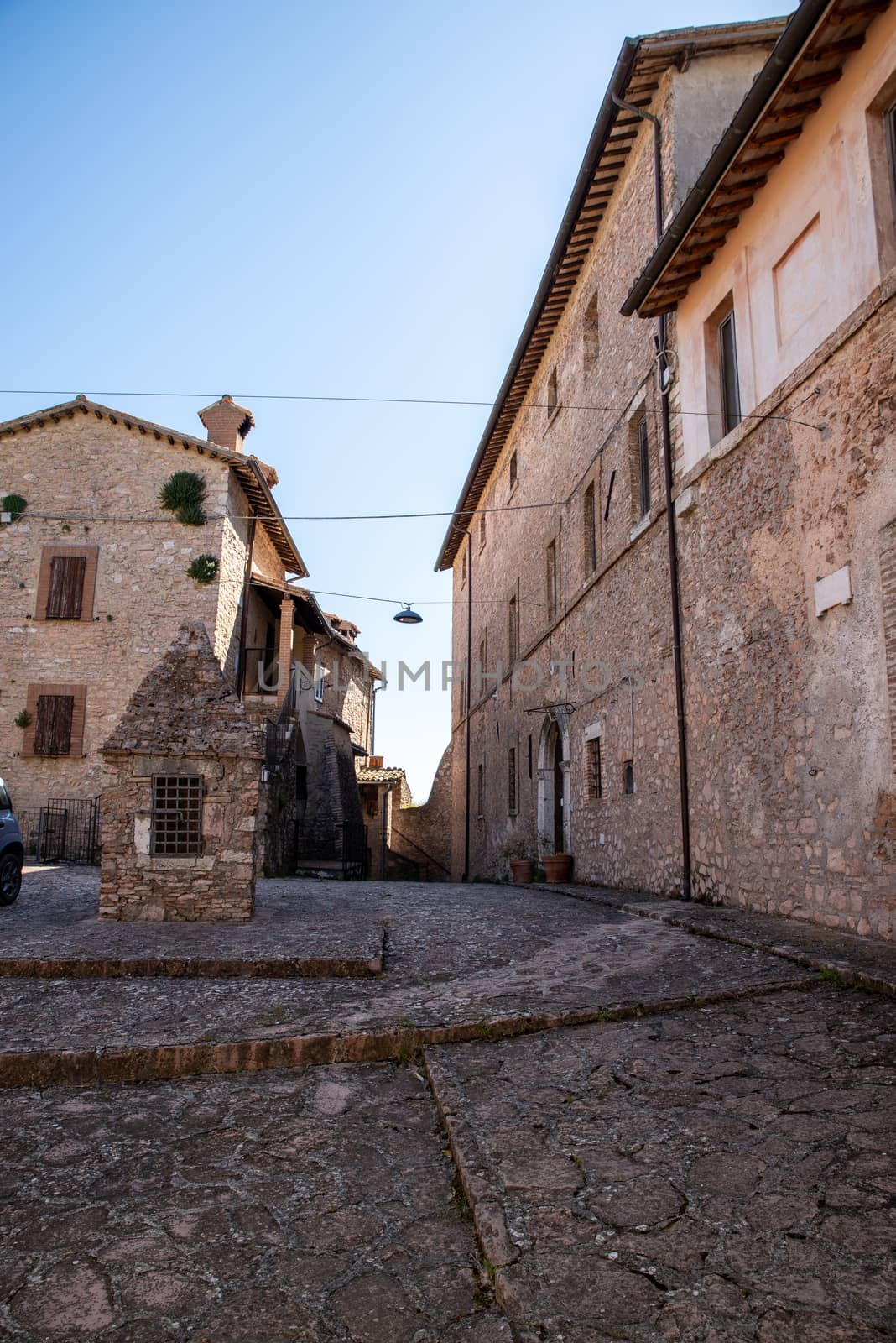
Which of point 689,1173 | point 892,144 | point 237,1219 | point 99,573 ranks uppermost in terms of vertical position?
point 99,573

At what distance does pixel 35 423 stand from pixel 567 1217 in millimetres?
19648

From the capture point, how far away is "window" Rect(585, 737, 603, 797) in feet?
40.8

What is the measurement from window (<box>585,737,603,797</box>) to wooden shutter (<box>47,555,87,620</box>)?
11.1m

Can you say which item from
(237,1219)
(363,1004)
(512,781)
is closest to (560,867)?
(512,781)

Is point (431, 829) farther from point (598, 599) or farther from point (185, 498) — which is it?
point (598, 599)

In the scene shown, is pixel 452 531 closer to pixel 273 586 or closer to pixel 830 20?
pixel 273 586

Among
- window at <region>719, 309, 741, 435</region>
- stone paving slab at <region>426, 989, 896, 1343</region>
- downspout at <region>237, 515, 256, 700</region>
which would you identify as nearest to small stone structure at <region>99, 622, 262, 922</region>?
stone paving slab at <region>426, 989, 896, 1343</region>

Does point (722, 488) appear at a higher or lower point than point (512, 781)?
higher

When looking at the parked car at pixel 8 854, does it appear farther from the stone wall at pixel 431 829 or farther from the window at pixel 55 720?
the stone wall at pixel 431 829

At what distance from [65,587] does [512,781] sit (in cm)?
1001

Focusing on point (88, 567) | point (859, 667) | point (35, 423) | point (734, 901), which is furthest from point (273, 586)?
point (859, 667)

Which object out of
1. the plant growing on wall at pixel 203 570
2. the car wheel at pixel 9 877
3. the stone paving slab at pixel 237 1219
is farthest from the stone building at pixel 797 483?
the plant growing on wall at pixel 203 570

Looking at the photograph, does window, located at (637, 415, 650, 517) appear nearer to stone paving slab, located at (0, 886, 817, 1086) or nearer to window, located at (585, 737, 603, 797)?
window, located at (585, 737, 603, 797)

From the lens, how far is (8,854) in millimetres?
9469
